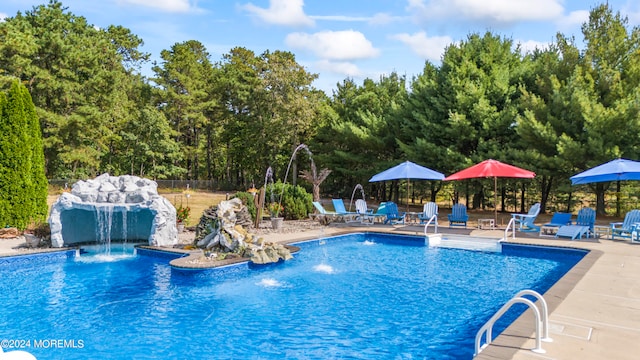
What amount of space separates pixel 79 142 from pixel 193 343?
90.1 ft

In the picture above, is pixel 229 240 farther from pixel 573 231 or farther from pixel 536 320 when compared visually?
pixel 573 231

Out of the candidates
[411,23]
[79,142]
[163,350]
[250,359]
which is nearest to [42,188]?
[163,350]

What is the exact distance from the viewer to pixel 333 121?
89.0 feet

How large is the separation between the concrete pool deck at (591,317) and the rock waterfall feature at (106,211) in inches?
347

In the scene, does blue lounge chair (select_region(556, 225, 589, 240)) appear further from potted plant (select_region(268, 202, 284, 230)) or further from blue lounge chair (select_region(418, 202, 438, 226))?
potted plant (select_region(268, 202, 284, 230))

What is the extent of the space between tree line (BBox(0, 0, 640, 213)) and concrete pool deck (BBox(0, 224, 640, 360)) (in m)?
9.14

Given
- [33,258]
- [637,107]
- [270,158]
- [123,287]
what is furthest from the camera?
[270,158]

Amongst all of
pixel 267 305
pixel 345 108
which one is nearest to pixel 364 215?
pixel 267 305

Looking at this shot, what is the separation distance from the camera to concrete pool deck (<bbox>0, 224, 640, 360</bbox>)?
3.76 metres

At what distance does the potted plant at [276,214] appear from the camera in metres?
13.5

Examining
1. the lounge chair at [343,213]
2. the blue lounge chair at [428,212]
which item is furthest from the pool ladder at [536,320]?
the lounge chair at [343,213]

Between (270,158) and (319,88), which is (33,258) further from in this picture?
(319,88)

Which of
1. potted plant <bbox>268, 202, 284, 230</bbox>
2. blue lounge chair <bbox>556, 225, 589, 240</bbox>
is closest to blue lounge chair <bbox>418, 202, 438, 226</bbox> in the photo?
blue lounge chair <bbox>556, 225, 589, 240</bbox>

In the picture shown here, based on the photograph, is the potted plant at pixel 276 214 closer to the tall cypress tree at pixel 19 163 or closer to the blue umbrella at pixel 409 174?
the blue umbrella at pixel 409 174
